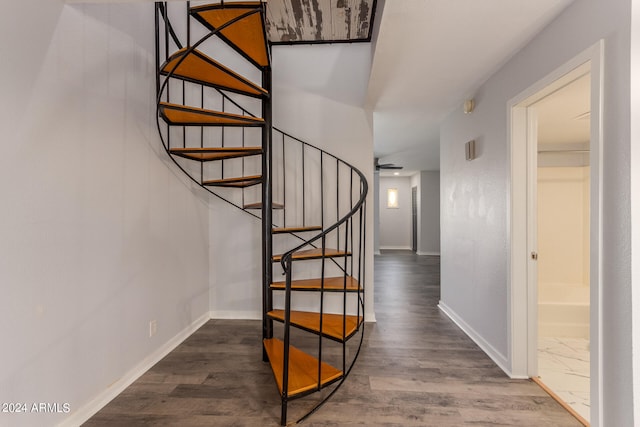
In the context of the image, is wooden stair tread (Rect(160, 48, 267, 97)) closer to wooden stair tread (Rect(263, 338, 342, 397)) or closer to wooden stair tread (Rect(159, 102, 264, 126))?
wooden stair tread (Rect(159, 102, 264, 126))

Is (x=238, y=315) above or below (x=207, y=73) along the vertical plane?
below

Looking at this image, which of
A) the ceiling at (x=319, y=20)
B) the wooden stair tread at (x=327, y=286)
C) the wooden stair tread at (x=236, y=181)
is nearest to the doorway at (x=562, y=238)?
the wooden stair tread at (x=327, y=286)

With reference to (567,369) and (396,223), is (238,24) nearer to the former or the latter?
(567,369)

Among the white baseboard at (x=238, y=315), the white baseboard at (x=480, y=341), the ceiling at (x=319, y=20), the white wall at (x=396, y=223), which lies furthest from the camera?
the white wall at (x=396, y=223)

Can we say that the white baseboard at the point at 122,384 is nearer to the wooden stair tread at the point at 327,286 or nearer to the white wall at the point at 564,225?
the wooden stair tread at the point at 327,286

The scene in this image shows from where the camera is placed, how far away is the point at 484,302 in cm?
267

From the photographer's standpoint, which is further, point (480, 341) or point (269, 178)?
point (480, 341)

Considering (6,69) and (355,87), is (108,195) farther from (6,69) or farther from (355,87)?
(355,87)

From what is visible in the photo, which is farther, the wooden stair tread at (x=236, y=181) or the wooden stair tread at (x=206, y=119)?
the wooden stair tread at (x=236, y=181)

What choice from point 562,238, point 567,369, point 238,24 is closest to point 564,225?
point 562,238

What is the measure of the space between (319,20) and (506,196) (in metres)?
2.35

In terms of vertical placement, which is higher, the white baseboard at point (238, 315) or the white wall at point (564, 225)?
the white wall at point (564, 225)

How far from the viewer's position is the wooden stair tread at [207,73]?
1836mm

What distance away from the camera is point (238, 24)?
1.88 meters
